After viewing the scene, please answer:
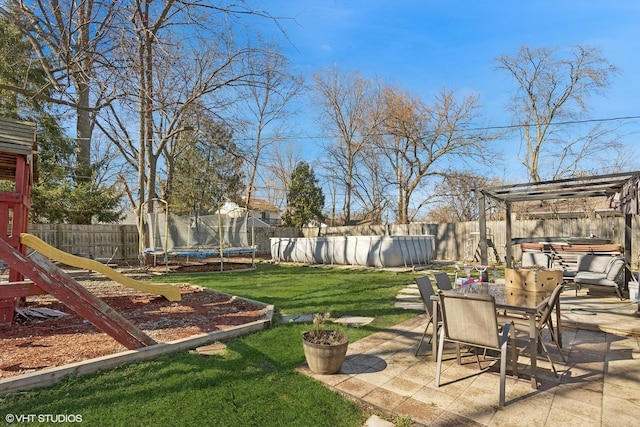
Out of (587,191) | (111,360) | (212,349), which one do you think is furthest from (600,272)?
(111,360)

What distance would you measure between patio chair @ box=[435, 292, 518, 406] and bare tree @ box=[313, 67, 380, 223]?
20.6 m

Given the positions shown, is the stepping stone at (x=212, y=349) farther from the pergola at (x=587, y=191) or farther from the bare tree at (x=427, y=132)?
the bare tree at (x=427, y=132)

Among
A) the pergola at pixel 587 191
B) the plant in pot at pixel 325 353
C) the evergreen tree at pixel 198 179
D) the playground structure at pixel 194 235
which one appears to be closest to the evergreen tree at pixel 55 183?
the playground structure at pixel 194 235

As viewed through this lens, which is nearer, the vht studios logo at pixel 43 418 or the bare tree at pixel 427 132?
the vht studios logo at pixel 43 418

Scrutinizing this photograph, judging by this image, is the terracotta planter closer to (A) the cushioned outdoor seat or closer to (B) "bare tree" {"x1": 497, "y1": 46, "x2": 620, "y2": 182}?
(A) the cushioned outdoor seat

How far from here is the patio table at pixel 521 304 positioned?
2.85 m

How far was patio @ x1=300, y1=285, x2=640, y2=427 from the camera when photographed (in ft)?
7.81

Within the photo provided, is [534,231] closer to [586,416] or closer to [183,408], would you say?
[586,416]

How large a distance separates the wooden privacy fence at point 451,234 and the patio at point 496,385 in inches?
411

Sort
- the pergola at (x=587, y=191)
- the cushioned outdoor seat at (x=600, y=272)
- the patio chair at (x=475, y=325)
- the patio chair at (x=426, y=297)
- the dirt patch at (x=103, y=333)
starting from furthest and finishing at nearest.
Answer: the cushioned outdoor seat at (x=600, y=272) < the pergola at (x=587, y=191) < the patio chair at (x=426, y=297) < the dirt patch at (x=103, y=333) < the patio chair at (x=475, y=325)

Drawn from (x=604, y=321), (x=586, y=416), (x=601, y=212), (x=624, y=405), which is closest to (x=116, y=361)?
(x=586, y=416)

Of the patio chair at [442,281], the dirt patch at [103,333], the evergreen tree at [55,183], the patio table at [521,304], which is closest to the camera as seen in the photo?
the patio table at [521,304]

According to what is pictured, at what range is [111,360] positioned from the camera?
319 cm

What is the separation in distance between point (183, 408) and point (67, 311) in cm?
428
